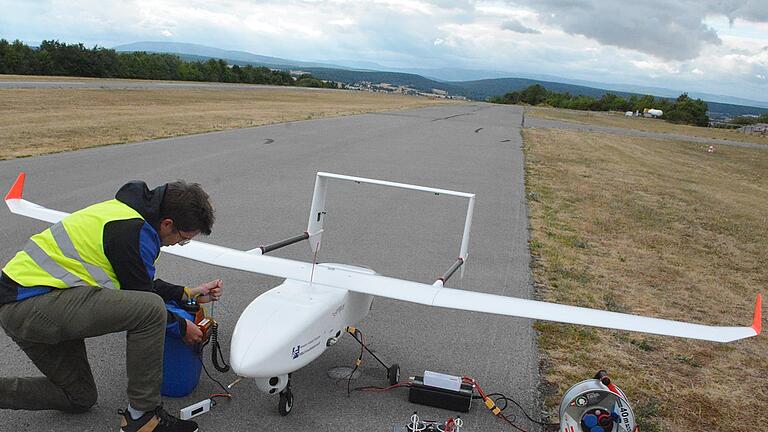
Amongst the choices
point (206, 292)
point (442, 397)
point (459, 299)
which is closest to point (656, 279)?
point (459, 299)

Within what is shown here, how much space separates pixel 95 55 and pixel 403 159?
66.0m

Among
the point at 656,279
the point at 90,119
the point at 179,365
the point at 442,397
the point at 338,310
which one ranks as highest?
the point at 338,310

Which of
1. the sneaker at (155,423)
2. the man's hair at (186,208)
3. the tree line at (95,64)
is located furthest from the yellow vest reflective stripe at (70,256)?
the tree line at (95,64)

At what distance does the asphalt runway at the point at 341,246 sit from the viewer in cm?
457

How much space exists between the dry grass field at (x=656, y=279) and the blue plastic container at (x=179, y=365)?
300 cm

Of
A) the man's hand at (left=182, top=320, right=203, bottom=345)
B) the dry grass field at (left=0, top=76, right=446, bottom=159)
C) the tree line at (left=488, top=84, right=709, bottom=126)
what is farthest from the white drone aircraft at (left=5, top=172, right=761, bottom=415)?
the tree line at (left=488, top=84, right=709, bottom=126)

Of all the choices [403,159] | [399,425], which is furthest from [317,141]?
[399,425]

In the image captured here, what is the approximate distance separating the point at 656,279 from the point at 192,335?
7568 mm

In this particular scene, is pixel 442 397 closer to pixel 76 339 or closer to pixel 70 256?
pixel 76 339

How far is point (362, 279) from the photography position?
5258 mm

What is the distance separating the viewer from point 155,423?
377cm

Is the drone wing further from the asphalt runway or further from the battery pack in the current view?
the asphalt runway

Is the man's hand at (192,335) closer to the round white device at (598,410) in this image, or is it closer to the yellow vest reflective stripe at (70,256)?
the yellow vest reflective stripe at (70,256)

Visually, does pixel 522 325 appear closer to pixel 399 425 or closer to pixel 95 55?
pixel 399 425
